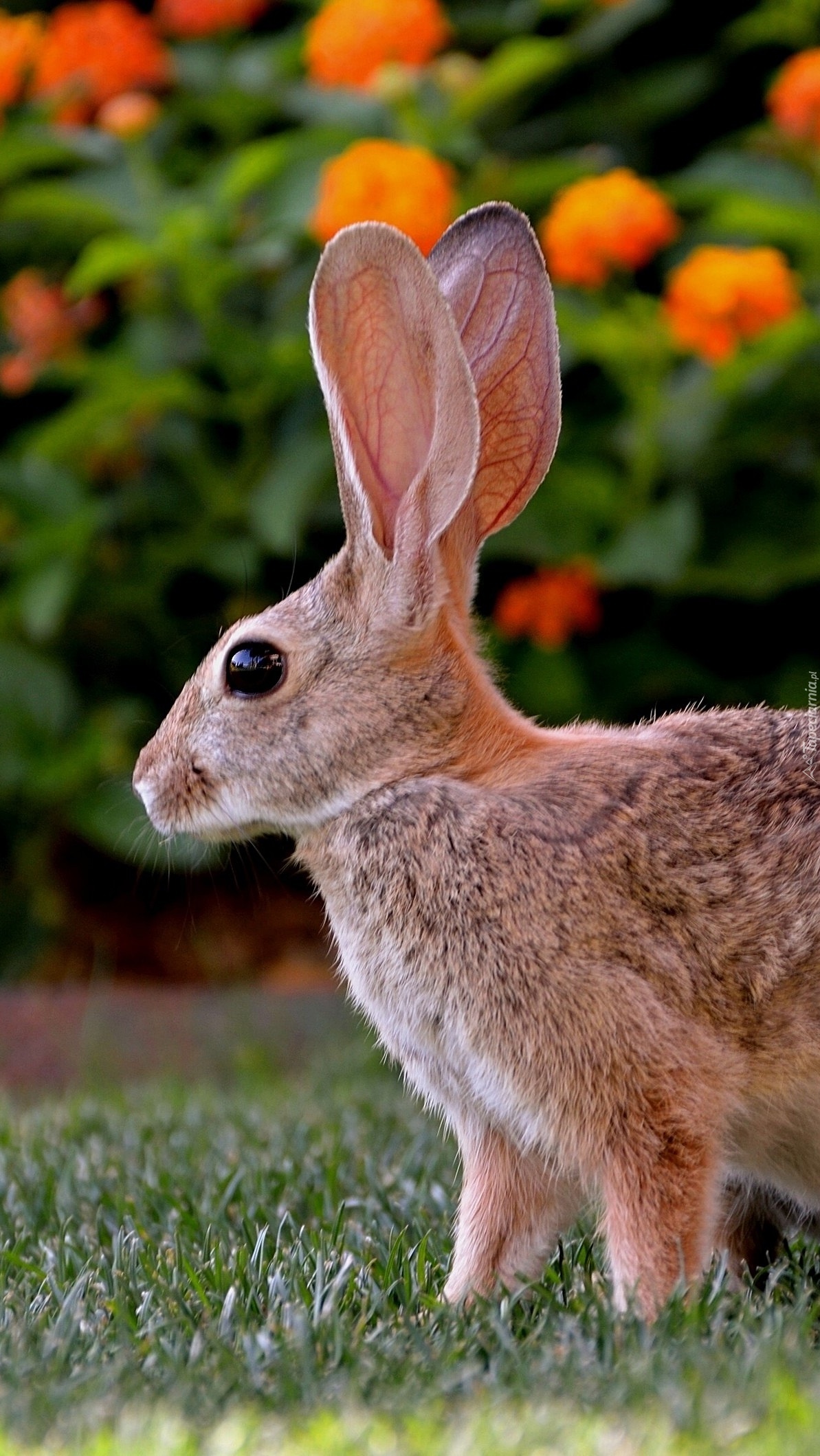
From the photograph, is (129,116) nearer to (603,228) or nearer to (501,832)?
(603,228)

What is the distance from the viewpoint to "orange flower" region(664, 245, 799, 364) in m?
4.99

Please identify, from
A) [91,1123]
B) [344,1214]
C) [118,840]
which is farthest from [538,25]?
[344,1214]

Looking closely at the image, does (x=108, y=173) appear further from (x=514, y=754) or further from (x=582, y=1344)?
(x=582, y=1344)

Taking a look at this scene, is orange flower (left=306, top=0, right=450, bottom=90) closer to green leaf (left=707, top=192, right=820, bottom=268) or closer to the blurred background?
the blurred background

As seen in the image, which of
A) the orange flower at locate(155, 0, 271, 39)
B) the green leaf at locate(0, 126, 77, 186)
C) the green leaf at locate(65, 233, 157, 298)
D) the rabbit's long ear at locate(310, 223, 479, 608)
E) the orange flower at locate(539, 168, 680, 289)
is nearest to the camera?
the rabbit's long ear at locate(310, 223, 479, 608)

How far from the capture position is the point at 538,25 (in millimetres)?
6617

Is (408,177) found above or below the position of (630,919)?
above

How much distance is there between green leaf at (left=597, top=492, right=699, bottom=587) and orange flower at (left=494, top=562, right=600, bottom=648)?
130 mm

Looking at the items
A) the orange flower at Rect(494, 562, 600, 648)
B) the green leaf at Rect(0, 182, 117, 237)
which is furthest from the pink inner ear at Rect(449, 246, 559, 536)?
the green leaf at Rect(0, 182, 117, 237)

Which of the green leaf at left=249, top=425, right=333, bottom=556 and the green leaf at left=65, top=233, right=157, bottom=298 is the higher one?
the green leaf at left=65, top=233, right=157, bottom=298

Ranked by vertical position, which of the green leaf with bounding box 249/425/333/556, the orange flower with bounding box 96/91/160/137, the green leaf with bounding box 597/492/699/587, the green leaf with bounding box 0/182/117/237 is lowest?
Answer: the green leaf with bounding box 597/492/699/587

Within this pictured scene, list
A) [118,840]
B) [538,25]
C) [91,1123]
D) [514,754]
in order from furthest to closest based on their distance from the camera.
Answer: [538,25], [118,840], [91,1123], [514,754]

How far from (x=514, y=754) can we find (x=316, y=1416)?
1.07 m

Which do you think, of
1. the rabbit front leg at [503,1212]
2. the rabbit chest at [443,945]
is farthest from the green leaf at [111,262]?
the rabbit front leg at [503,1212]
